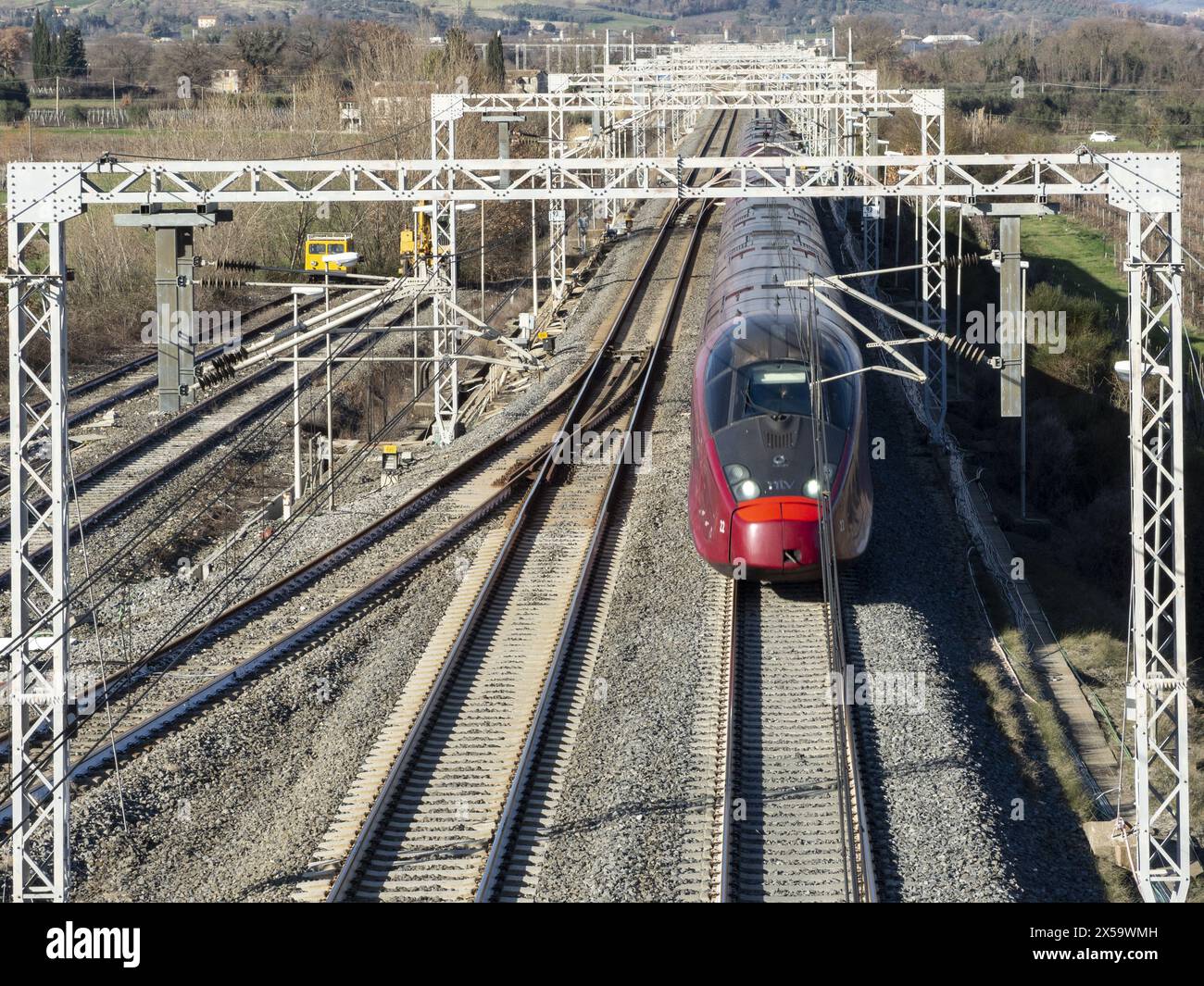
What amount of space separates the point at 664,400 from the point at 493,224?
2152cm

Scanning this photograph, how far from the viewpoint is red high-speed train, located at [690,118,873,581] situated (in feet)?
44.6

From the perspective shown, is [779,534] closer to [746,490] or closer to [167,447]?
[746,490]

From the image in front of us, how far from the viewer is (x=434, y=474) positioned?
20.7 meters

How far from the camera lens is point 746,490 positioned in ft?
45.1

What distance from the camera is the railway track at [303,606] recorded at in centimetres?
1283

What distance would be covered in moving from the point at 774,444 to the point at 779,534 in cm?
88

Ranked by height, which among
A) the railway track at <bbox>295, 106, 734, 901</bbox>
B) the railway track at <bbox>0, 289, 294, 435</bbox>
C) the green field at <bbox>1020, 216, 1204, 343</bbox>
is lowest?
the railway track at <bbox>295, 106, 734, 901</bbox>

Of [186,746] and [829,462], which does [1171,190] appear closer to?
[829,462]
